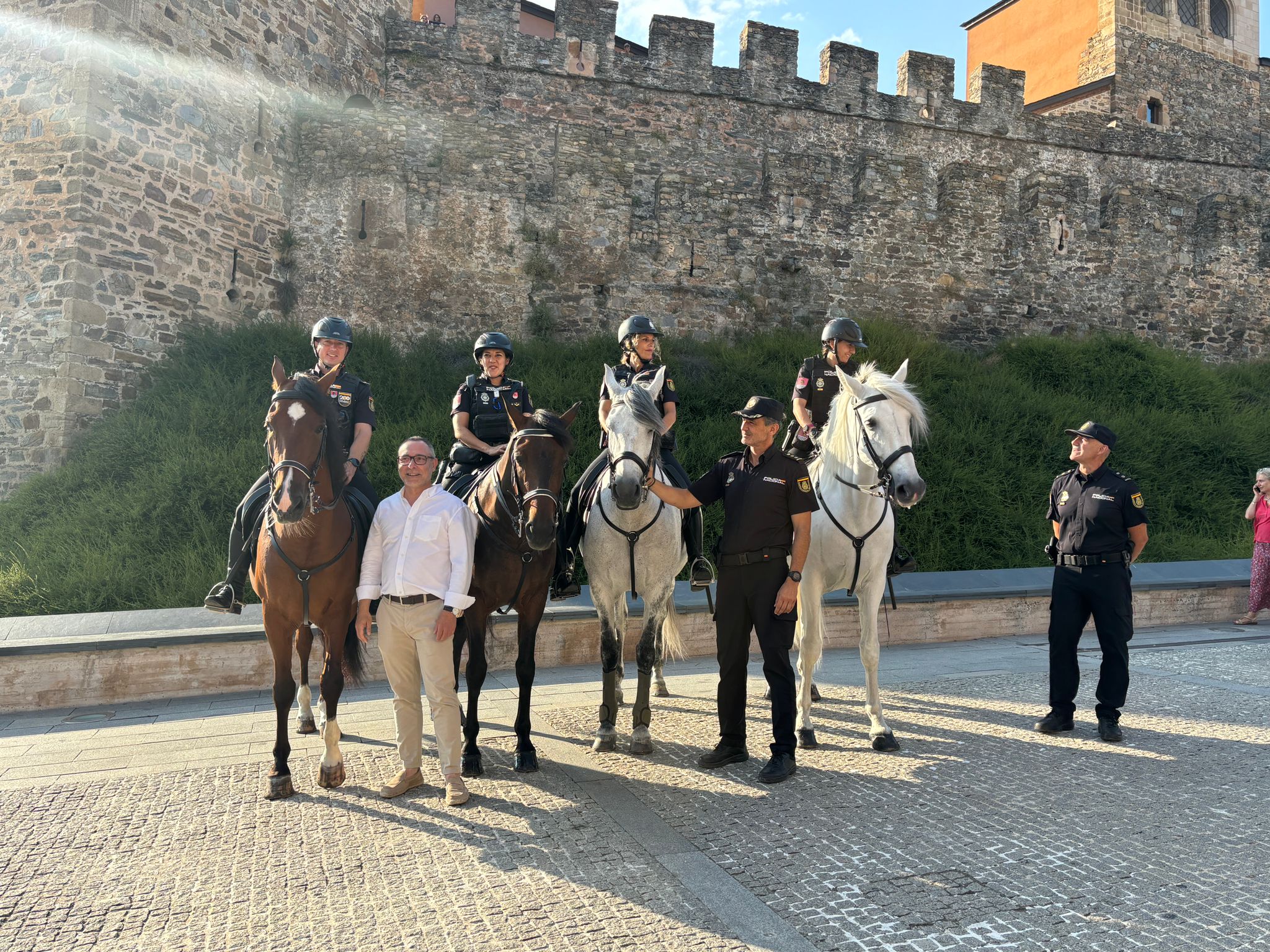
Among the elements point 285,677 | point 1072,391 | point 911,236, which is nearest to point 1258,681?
point 285,677

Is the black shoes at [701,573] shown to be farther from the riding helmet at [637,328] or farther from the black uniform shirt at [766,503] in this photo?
the riding helmet at [637,328]

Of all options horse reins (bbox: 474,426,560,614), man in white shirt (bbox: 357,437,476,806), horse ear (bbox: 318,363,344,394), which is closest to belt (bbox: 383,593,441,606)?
man in white shirt (bbox: 357,437,476,806)

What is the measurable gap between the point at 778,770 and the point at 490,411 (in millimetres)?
3086

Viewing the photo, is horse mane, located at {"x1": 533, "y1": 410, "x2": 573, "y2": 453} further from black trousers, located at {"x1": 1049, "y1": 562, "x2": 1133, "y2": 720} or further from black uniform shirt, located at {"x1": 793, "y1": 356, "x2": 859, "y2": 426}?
black trousers, located at {"x1": 1049, "y1": 562, "x2": 1133, "y2": 720}

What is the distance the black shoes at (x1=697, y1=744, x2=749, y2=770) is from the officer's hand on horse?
34.7 inches

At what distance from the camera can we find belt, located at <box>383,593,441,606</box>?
181 inches

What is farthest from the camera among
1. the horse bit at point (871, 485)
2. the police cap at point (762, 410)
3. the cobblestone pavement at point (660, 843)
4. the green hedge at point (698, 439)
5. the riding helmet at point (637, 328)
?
the green hedge at point (698, 439)

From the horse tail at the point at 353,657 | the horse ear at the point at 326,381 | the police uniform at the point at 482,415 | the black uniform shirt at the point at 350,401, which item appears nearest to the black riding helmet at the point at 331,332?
the black uniform shirt at the point at 350,401

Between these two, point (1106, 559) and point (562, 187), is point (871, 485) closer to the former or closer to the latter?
point (1106, 559)

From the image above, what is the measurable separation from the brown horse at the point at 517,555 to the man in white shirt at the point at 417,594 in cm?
33

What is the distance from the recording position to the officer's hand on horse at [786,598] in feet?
16.2

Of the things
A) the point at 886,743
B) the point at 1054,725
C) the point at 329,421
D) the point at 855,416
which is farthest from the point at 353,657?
the point at 1054,725

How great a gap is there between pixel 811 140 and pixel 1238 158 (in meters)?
12.3

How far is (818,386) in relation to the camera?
22.5 ft
